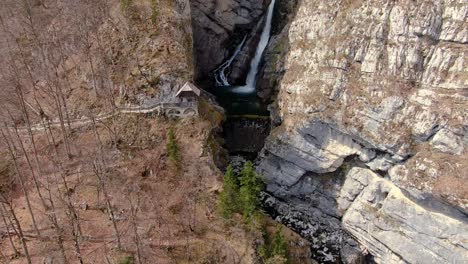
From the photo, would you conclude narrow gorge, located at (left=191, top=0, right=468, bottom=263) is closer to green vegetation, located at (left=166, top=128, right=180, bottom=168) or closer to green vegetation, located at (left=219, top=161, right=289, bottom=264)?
green vegetation, located at (left=219, top=161, right=289, bottom=264)

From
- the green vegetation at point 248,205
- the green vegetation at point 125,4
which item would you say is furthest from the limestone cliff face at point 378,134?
the green vegetation at point 125,4

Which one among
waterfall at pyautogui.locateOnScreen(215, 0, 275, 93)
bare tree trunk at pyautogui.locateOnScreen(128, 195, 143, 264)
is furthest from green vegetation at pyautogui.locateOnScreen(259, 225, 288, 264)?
waterfall at pyautogui.locateOnScreen(215, 0, 275, 93)

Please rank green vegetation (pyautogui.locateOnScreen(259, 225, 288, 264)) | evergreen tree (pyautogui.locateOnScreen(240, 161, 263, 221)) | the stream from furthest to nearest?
the stream → evergreen tree (pyautogui.locateOnScreen(240, 161, 263, 221)) → green vegetation (pyautogui.locateOnScreen(259, 225, 288, 264))

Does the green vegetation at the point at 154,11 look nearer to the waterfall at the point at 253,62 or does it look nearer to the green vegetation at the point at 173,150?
the waterfall at the point at 253,62

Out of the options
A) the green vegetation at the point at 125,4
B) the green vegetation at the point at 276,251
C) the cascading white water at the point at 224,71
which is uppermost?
the green vegetation at the point at 125,4

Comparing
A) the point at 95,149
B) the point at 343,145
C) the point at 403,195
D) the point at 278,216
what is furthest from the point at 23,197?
the point at 403,195

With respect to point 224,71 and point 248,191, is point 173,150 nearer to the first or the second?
point 248,191
